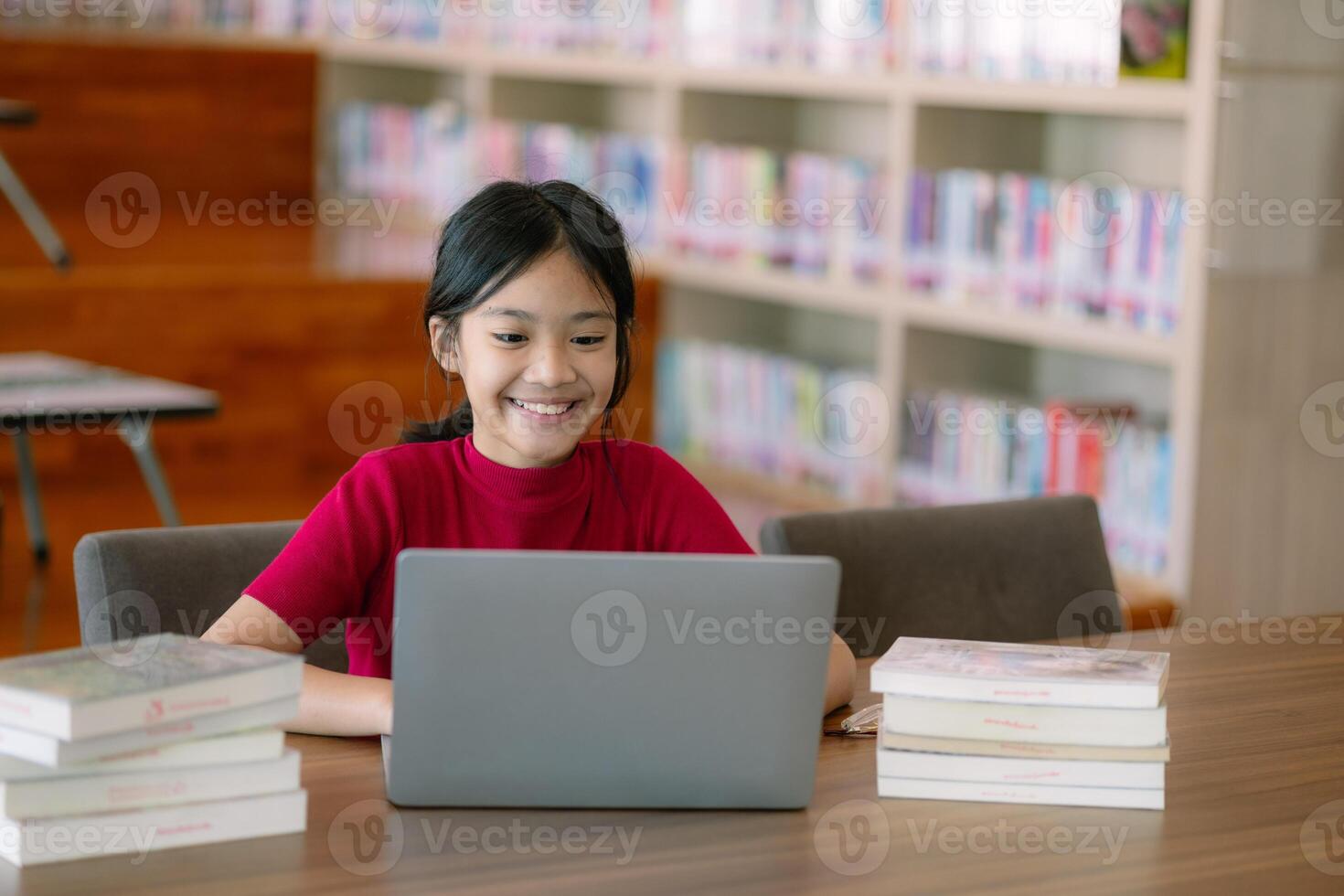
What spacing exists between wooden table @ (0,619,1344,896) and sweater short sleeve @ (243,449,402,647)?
12cm

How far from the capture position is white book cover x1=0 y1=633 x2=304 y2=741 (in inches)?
42.7

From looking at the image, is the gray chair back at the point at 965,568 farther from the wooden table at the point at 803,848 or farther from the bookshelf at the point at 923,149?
the bookshelf at the point at 923,149

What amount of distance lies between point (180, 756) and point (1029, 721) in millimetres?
551

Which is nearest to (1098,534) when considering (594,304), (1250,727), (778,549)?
(778,549)

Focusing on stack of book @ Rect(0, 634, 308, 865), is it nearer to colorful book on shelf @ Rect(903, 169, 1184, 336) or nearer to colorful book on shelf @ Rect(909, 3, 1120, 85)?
colorful book on shelf @ Rect(903, 169, 1184, 336)

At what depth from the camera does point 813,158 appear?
3.81 meters

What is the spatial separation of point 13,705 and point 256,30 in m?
4.96

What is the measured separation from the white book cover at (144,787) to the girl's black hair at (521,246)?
48cm

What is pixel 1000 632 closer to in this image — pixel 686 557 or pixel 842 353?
pixel 686 557

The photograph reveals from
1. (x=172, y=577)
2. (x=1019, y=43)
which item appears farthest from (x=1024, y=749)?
(x=1019, y=43)

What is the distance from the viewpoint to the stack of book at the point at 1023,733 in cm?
123

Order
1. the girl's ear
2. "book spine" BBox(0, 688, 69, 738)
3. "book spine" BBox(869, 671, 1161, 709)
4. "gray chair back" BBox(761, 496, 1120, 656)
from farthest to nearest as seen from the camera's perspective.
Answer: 1. "gray chair back" BBox(761, 496, 1120, 656)
2. the girl's ear
3. "book spine" BBox(869, 671, 1161, 709)
4. "book spine" BBox(0, 688, 69, 738)

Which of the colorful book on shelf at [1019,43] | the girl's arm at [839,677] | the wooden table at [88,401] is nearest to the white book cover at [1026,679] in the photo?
the girl's arm at [839,677]

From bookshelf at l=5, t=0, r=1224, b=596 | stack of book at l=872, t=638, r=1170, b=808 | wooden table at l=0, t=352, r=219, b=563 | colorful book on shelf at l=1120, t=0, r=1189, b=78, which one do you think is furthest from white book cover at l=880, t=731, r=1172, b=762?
wooden table at l=0, t=352, r=219, b=563
